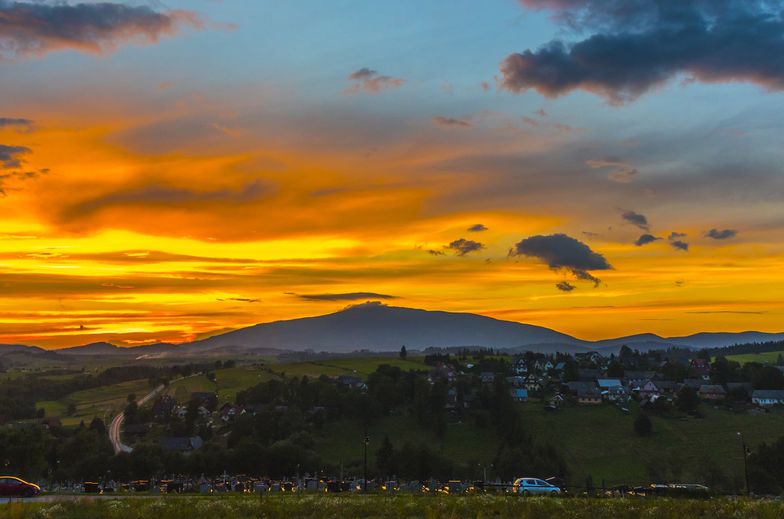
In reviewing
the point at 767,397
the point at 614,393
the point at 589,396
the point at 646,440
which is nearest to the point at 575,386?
the point at 589,396

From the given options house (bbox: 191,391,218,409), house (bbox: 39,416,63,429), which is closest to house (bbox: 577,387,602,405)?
house (bbox: 191,391,218,409)

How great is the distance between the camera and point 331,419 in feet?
485

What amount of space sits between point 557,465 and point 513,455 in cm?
748

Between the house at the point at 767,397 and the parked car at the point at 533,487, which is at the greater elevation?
the parked car at the point at 533,487

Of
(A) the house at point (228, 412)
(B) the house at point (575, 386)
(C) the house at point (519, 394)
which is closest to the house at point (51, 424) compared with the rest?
(A) the house at point (228, 412)

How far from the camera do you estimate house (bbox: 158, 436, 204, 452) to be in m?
135

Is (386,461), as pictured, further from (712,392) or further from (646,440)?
(712,392)

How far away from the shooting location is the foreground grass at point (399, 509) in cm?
3378

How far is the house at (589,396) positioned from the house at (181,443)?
92.9 m

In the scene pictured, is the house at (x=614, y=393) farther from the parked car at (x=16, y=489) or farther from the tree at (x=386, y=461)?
the parked car at (x=16, y=489)

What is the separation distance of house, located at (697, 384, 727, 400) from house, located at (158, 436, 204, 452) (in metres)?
125

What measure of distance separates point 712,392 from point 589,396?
3273 centimetres

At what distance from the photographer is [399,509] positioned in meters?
35.2

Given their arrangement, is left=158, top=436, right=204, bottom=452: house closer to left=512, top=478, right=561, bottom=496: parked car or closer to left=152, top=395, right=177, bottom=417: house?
left=152, top=395, right=177, bottom=417: house
